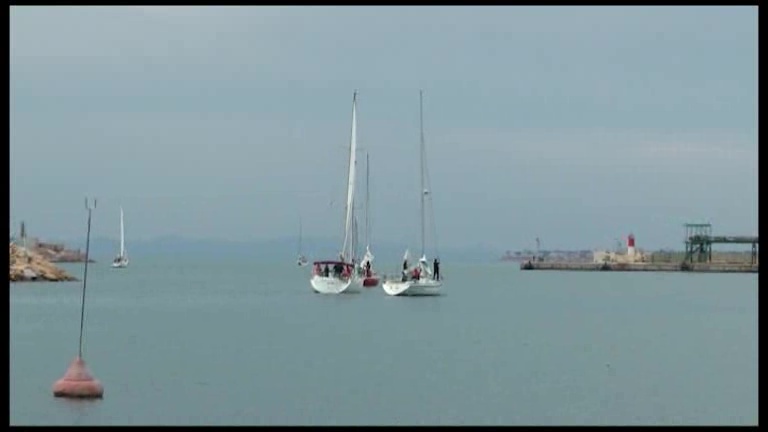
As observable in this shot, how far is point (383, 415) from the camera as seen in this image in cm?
2669

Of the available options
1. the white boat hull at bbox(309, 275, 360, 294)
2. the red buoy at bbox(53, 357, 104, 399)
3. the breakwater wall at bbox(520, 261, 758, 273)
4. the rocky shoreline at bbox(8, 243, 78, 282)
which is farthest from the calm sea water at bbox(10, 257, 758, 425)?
the breakwater wall at bbox(520, 261, 758, 273)

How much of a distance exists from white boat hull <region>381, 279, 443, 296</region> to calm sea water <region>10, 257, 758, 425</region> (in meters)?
0.70

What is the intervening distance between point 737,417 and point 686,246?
4591 inches

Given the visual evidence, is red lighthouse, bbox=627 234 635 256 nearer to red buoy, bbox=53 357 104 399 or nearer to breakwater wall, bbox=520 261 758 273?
breakwater wall, bbox=520 261 758 273

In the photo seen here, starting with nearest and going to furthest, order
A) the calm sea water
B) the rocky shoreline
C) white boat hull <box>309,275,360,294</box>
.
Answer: the calm sea water < white boat hull <box>309,275,360,294</box> < the rocky shoreline

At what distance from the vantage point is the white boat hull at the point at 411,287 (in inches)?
2741

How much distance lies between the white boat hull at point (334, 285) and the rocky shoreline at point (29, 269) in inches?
989

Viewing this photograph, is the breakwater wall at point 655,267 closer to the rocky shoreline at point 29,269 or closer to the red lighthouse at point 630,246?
the red lighthouse at point 630,246

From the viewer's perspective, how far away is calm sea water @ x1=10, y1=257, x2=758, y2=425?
88.7 ft

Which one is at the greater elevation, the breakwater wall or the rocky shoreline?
the breakwater wall

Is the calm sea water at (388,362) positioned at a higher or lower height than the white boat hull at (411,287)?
lower

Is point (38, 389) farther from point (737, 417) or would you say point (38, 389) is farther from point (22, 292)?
point (22, 292)

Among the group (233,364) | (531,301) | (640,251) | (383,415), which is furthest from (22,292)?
(640,251)

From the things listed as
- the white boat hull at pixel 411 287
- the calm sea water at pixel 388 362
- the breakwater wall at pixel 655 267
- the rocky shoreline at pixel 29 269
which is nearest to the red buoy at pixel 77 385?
the calm sea water at pixel 388 362
